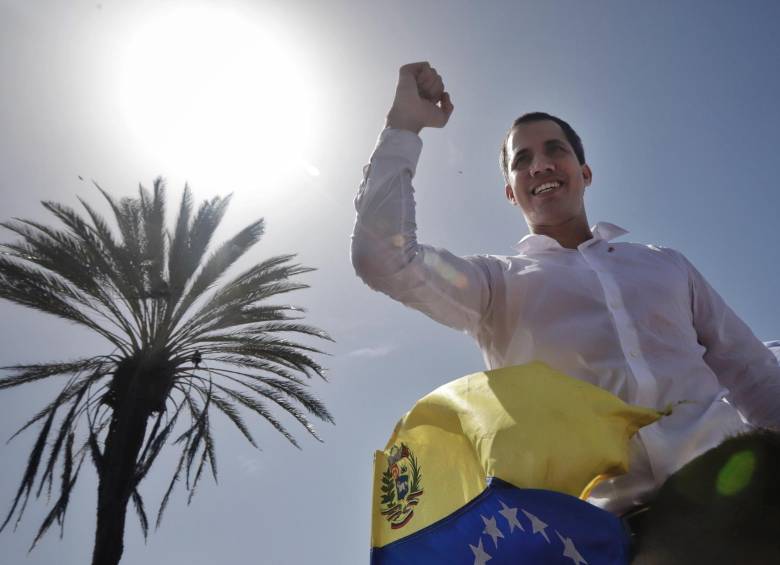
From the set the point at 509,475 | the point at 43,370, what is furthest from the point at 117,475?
the point at 509,475

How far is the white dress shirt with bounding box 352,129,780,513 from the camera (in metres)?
A: 1.37

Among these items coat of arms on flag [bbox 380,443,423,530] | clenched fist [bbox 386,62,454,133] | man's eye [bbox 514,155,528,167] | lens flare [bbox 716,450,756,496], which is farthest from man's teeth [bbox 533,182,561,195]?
lens flare [bbox 716,450,756,496]

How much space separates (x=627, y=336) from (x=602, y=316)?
0.28 ft

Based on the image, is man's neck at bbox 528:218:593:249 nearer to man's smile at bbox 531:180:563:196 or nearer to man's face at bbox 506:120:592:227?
man's face at bbox 506:120:592:227

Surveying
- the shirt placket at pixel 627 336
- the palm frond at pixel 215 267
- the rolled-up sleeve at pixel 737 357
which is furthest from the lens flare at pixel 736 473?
the palm frond at pixel 215 267

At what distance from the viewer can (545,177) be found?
80.1 inches

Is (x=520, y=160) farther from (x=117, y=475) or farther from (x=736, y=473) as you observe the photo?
(x=117, y=475)

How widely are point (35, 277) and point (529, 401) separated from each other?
9.52 metres

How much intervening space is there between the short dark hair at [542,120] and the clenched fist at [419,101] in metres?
0.51

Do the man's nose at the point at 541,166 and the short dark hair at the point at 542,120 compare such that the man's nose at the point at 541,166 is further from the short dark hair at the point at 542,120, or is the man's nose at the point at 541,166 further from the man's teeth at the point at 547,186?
the short dark hair at the point at 542,120

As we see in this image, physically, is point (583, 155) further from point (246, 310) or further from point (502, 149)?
point (246, 310)

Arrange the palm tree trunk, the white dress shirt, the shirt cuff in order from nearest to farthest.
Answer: the white dress shirt → the shirt cuff → the palm tree trunk

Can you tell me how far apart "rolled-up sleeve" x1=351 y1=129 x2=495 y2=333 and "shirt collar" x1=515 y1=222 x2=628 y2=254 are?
35 cm

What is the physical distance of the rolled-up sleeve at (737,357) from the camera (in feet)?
5.96
